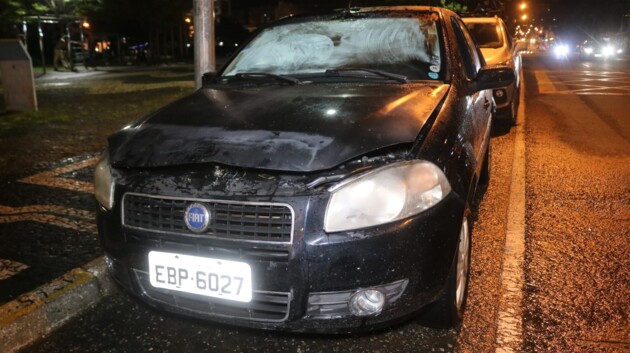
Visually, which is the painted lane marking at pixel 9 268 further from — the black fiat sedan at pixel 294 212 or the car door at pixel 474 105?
the car door at pixel 474 105

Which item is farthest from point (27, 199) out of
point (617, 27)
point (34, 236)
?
point (617, 27)

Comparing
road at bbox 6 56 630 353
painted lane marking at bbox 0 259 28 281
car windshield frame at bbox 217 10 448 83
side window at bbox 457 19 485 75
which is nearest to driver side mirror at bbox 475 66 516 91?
car windshield frame at bbox 217 10 448 83

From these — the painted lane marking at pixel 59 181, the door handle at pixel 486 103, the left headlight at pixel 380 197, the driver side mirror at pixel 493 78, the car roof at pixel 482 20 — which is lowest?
the painted lane marking at pixel 59 181

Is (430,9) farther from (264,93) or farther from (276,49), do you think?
(264,93)

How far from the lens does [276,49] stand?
375cm

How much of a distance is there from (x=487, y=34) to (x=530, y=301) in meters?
6.98

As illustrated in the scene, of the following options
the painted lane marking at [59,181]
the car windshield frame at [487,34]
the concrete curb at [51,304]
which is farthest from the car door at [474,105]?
the car windshield frame at [487,34]

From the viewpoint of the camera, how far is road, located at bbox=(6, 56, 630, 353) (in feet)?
8.21

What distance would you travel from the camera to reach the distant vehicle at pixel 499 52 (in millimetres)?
7340

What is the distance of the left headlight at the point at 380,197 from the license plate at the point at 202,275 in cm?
41

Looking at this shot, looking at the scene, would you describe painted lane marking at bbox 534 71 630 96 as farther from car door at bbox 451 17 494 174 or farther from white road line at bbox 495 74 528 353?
car door at bbox 451 17 494 174

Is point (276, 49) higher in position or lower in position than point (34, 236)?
higher

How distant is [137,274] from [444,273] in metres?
1.33

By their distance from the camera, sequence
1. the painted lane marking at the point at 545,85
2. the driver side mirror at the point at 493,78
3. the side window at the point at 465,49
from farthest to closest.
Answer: the painted lane marking at the point at 545,85 → the side window at the point at 465,49 → the driver side mirror at the point at 493,78
